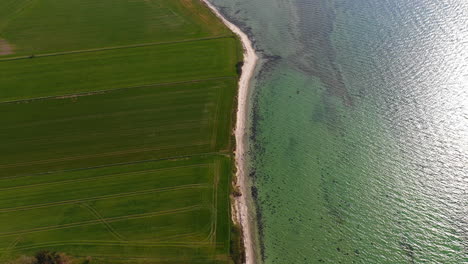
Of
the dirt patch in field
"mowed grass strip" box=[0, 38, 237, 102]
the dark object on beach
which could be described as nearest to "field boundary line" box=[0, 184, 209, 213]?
"mowed grass strip" box=[0, 38, 237, 102]

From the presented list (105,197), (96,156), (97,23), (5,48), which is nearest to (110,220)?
(105,197)

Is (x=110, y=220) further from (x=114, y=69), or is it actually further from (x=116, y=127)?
(x=114, y=69)

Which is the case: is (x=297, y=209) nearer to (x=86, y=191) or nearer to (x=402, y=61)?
(x=86, y=191)

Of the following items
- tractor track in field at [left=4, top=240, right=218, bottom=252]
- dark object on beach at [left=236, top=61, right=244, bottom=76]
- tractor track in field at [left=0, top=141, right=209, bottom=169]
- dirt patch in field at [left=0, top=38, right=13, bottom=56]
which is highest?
dark object on beach at [left=236, top=61, right=244, bottom=76]

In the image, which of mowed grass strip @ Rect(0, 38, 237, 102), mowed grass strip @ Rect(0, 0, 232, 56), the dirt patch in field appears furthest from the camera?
mowed grass strip @ Rect(0, 0, 232, 56)

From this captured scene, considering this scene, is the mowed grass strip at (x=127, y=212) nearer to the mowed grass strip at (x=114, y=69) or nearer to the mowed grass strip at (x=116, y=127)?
the mowed grass strip at (x=116, y=127)

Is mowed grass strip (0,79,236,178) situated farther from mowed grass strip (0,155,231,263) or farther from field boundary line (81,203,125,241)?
field boundary line (81,203,125,241)
